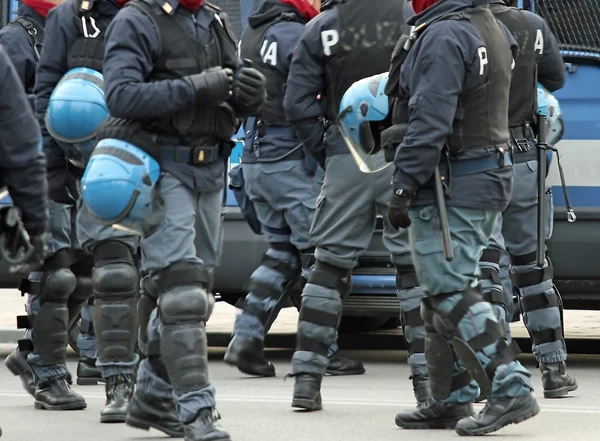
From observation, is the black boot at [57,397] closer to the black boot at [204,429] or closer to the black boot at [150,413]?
the black boot at [150,413]

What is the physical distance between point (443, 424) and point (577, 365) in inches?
108

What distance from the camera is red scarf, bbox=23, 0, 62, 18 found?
7.29 metres

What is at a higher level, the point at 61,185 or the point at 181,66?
the point at 181,66

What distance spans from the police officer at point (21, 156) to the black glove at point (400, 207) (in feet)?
4.86

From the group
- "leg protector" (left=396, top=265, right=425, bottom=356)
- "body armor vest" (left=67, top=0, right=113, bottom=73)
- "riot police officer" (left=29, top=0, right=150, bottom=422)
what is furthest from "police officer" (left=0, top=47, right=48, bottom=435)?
"leg protector" (left=396, top=265, right=425, bottom=356)

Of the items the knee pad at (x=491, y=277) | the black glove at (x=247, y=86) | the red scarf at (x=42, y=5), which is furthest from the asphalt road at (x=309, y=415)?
the red scarf at (x=42, y=5)

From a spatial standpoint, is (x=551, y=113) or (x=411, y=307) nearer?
(x=411, y=307)

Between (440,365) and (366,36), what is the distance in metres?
1.70

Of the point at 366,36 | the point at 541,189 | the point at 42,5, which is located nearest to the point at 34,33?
the point at 42,5

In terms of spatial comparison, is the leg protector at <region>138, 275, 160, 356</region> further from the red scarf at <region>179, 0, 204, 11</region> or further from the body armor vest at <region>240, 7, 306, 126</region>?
the body armor vest at <region>240, 7, 306, 126</region>

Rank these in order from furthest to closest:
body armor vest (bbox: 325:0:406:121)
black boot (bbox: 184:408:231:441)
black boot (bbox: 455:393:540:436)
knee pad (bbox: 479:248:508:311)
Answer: body armor vest (bbox: 325:0:406:121)
knee pad (bbox: 479:248:508:311)
black boot (bbox: 455:393:540:436)
black boot (bbox: 184:408:231:441)

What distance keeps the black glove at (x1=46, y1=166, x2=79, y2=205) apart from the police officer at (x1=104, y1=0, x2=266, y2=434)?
116cm

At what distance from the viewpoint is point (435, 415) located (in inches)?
247

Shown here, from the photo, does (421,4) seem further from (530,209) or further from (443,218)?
(530,209)
